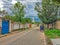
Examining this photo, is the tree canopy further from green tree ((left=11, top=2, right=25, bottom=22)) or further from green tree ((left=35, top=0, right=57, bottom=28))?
green tree ((left=11, top=2, right=25, bottom=22))

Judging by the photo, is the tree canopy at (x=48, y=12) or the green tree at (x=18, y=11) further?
the green tree at (x=18, y=11)

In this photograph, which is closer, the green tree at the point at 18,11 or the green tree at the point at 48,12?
the green tree at the point at 48,12

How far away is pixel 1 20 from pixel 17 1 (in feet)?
128

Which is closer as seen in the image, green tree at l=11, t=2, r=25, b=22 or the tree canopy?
the tree canopy

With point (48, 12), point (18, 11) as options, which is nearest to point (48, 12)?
point (48, 12)

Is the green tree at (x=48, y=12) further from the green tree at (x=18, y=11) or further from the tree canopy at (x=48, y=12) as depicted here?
the green tree at (x=18, y=11)

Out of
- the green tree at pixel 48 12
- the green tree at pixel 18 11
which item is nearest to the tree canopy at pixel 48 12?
the green tree at pixel 48 12

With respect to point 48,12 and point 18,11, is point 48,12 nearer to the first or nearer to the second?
point 48,12

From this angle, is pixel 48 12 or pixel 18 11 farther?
pixel 18 11

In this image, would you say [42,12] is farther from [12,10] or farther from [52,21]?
[12,10]

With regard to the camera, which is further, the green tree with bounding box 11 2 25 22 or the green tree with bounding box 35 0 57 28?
the green tree with bounding box 11 2 25 22

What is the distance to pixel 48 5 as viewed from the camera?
219 ft

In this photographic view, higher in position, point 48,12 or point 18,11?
point 18,11

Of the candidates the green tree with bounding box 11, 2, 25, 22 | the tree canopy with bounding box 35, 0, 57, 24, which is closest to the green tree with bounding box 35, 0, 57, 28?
the tree canopy with bounding box 35, 0, 57, 24
